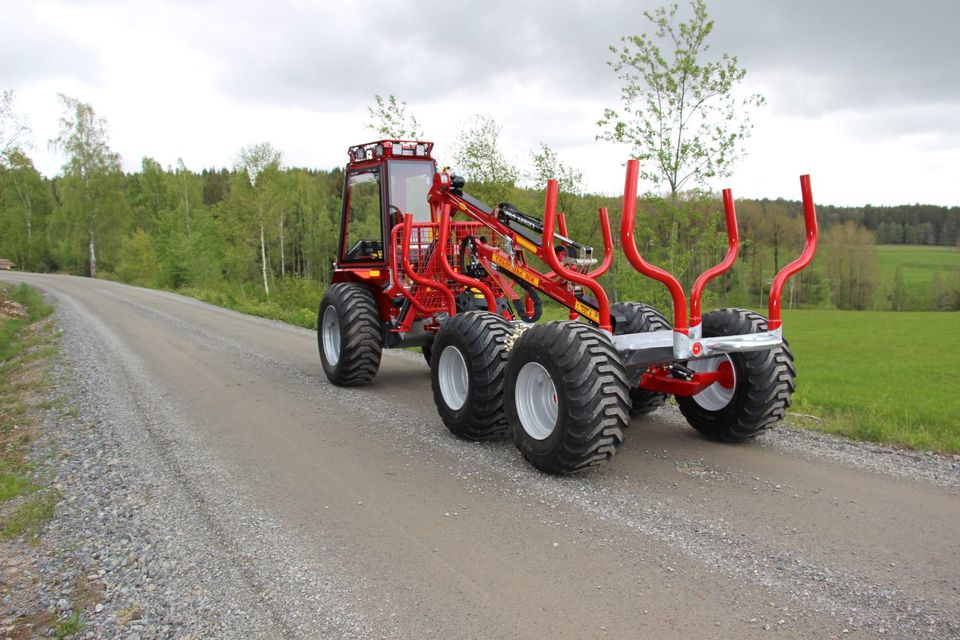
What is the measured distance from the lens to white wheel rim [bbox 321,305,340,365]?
868 centimetres

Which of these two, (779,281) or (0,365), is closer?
(779,281)

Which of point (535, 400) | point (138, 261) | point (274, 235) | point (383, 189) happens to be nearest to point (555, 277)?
point (535, 400)

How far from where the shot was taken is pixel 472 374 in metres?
5.58

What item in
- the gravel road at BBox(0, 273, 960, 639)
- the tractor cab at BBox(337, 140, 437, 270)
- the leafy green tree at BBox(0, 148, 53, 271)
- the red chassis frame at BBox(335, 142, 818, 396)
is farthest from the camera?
the leafy green tree at BBox(0, 148, 53, 271)

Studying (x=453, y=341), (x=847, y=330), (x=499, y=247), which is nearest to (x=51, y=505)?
(x=453, y=341)

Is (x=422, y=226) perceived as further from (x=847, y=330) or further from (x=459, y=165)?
(x=847, y=330)

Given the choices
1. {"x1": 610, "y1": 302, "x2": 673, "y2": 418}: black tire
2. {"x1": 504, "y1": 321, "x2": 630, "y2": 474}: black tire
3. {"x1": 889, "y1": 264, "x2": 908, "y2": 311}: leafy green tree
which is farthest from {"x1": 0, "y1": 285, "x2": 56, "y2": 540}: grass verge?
{"x1": 889, "y1": 264, "x2": 908, "y2": 311}: leafy green tree

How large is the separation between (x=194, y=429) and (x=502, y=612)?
4.44 meters

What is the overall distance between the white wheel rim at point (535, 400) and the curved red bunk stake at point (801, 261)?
68.6 inches

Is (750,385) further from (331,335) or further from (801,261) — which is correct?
(331,335)

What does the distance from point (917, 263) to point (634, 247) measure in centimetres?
11181

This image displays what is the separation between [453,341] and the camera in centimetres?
589

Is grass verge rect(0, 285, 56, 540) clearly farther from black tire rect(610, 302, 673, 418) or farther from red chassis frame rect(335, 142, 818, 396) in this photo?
black tire rect(610, 302, 673, 418)

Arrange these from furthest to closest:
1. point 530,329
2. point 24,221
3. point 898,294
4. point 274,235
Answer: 1. point 898,294
2. point 24,221
3. point 274,235
4. point 530,329
